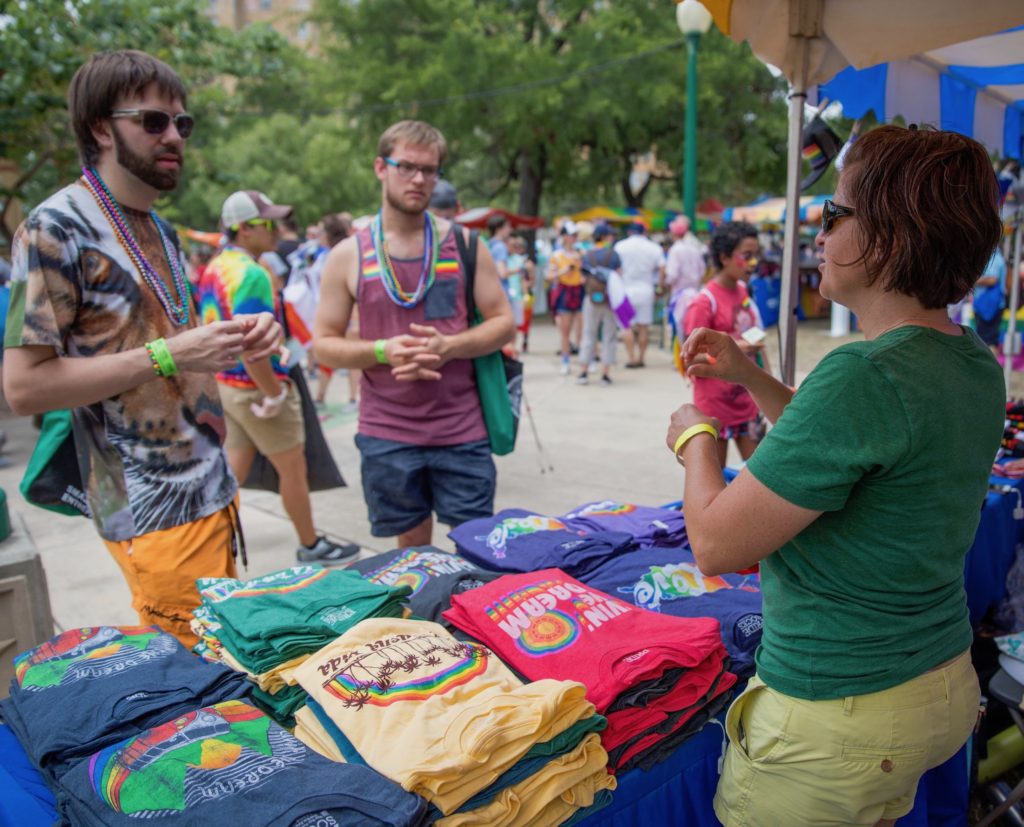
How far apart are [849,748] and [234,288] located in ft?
11.1

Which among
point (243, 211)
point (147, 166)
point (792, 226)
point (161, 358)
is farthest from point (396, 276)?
point (243, 211)

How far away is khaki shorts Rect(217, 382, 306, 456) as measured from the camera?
4238 mm

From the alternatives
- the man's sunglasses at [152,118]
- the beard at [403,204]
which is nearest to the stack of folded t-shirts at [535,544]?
the beard at [403,204]

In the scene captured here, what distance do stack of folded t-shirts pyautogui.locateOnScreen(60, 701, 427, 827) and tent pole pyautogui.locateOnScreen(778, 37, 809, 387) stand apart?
78.2 inches

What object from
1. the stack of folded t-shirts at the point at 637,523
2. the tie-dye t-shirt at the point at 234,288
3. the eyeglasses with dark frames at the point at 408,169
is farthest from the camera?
the tie-dye t-shirt at the point at 234,288

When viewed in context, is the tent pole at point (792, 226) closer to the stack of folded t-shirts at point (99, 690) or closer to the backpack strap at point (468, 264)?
the backpack strap at point (468, 264)

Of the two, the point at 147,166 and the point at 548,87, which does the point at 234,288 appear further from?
the point at 548,87

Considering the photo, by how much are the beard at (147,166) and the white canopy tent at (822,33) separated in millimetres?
1694

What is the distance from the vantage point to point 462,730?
1.37 meters

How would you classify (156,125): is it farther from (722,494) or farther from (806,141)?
(806,141)

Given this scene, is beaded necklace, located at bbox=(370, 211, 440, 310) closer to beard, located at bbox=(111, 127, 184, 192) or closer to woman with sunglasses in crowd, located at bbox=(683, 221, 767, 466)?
beard, located at bbox=(111, 127, 184, 192)

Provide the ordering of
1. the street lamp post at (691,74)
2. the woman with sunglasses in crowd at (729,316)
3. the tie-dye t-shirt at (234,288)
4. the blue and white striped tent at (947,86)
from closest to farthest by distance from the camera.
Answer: the blue and white striped tent at (947,86), the tie-dye t-shirt at (234,288), the woman with sunglasses in crowd at (729,316), the street lamp post at (691,74)

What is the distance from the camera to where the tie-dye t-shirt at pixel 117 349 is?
200 cm

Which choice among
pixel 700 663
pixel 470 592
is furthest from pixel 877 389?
pixel 470 592
